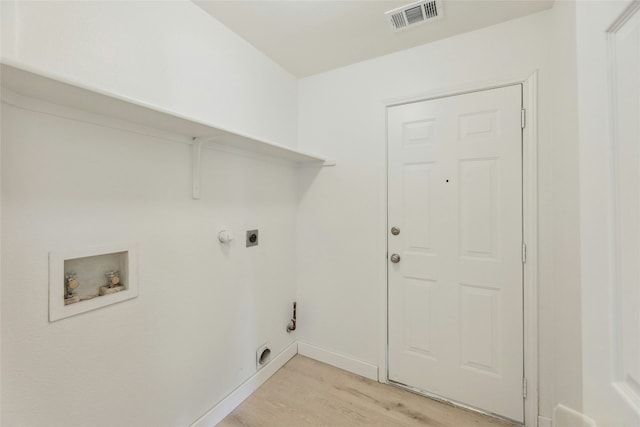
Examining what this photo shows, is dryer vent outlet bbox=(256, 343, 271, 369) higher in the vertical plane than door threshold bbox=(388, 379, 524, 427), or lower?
higher

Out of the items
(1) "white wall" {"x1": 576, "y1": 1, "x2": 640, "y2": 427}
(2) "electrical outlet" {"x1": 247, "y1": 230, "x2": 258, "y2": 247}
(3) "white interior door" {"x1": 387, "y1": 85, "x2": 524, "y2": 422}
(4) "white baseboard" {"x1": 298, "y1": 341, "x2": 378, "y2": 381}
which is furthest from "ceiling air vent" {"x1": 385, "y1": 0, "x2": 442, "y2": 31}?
(4) "white baseboard" {"x1": 298, "y1": 341, "x2": 378, "y2": 381}

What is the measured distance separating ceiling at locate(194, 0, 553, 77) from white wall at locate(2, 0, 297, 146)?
0.49 ft

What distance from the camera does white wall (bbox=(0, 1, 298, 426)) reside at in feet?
3.01

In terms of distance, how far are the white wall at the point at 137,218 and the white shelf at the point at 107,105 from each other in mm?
57

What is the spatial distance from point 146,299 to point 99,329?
7.8 inches

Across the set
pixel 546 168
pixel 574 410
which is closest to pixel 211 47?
pixel 546 168

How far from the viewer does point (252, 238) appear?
186cm

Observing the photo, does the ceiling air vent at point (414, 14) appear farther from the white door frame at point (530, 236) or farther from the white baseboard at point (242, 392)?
the white baseboard at point (242, 392)

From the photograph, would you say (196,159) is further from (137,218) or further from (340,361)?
(340,361)

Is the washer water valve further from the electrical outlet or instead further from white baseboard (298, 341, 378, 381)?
white baseboard (298, 341, 378, 381)

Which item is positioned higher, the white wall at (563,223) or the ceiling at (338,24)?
the ceiling at (338,24)

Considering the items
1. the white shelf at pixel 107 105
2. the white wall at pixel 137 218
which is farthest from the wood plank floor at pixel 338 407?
the white shelf at pixel 107 105

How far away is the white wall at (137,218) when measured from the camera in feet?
3.01

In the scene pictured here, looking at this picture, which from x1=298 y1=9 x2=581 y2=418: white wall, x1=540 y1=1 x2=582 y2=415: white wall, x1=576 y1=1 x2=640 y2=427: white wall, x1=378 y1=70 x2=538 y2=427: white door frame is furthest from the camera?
x1=378 y1=70 x2=538 y2=427: white door frame
